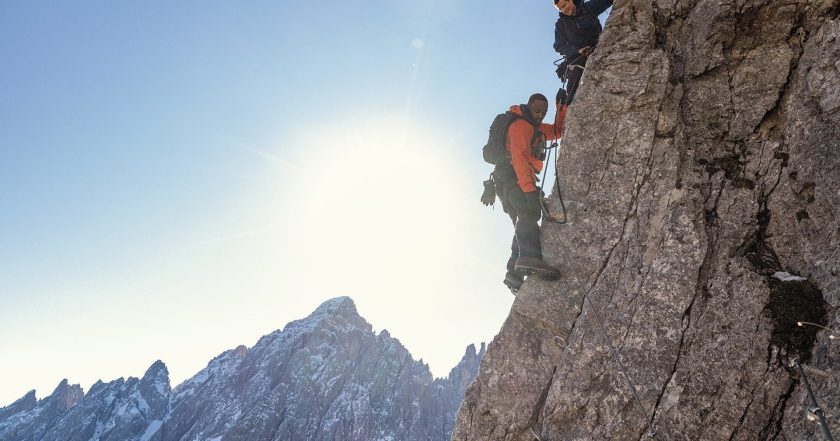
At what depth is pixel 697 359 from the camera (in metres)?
5.23

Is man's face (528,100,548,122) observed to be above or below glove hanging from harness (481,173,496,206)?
above

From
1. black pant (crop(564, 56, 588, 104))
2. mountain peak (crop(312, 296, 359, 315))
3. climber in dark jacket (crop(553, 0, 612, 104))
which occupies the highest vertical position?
mountain peak (crop(312, 296, 359, 315))

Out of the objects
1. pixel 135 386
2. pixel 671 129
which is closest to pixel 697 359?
pixel 671 129

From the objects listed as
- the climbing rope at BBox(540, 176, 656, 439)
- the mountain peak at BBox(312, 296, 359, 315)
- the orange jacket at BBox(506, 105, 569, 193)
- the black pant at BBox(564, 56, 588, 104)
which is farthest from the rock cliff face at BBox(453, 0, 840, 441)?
the mountain peak at BBox(312, 296, 359, 315)

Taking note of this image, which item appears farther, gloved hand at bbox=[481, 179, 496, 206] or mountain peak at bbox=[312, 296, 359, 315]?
mountain peak at bbox=[312, 296, 359, 315]

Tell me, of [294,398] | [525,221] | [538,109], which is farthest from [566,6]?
[294,398]

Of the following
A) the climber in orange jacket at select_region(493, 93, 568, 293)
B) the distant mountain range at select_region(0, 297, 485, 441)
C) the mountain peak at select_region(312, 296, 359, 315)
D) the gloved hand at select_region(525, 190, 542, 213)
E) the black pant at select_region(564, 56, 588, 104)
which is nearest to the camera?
the climber in orange jacket at select_region(493, 93, 568, 293)

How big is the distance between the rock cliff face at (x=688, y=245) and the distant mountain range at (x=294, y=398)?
5121 inches

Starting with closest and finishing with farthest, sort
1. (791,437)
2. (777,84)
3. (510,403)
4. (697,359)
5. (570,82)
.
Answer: (791,437)
(697,359)
(777,84)
(510,403)
(570,82)

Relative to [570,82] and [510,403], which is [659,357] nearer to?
[510,403]

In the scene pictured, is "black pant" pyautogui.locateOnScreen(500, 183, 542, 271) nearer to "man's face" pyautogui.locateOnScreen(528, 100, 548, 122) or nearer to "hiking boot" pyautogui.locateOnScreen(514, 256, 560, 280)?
"hiking boot" pyautogui.locateOnScreen(514, 256, 560, 280)

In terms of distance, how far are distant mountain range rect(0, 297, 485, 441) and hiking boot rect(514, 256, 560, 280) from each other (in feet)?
426

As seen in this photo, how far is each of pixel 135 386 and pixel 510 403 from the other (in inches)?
8480

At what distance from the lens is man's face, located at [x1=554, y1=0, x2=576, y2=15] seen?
887 centimetres
